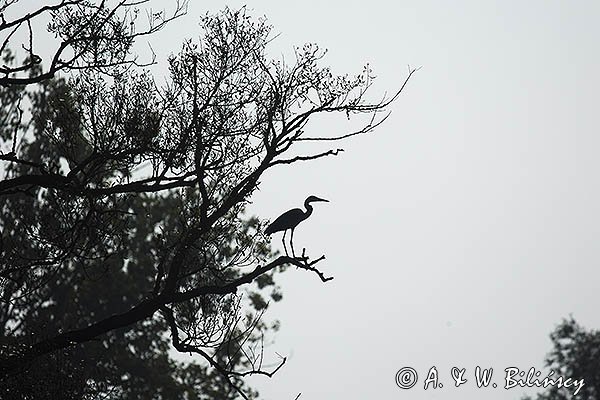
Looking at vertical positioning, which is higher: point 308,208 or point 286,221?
point 308,208

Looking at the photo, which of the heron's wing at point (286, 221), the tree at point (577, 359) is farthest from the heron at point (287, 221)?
the tree at point (577, 359)

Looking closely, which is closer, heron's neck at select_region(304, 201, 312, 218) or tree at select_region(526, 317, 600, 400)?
heron's neck at select_region(304, 201, 312, 218)

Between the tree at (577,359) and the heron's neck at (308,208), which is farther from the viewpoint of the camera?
the tree at (577,359)

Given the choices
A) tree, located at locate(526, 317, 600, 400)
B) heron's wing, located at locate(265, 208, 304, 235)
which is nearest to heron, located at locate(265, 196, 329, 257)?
heron's wing, located at locate(265, 208, 304, 235)

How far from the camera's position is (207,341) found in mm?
12070

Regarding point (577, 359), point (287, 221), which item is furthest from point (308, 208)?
point (577, 359)

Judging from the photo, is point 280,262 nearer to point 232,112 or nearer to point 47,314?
point 232,112

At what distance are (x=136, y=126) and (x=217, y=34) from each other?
220 cm

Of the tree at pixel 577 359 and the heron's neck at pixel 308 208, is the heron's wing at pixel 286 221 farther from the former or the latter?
the tree at pixel 577 359

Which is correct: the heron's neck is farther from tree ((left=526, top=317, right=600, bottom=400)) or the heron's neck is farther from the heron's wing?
tree ((left=526, top=317, right=600, bottom=400))

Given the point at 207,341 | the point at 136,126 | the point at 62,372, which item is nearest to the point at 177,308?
the point at 207,341

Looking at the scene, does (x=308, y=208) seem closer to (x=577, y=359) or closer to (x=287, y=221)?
(x=287, y=221)

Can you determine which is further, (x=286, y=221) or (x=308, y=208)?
(x=308, y=208)

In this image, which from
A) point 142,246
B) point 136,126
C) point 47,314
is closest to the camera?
point 136,126
